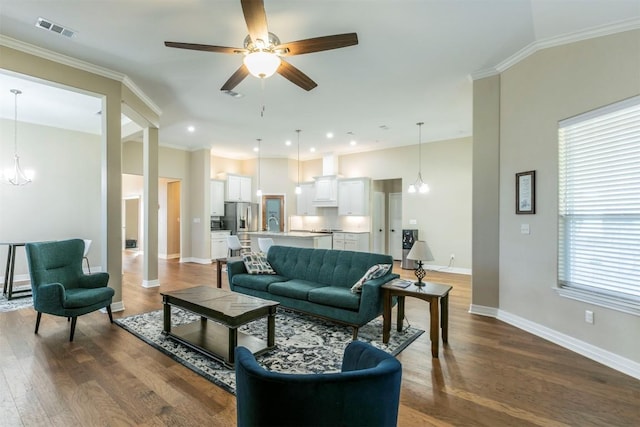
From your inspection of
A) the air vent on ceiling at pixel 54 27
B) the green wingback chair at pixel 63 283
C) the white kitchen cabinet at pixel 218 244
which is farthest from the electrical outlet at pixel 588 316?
the white kitchen cabinet at pixel 218 244

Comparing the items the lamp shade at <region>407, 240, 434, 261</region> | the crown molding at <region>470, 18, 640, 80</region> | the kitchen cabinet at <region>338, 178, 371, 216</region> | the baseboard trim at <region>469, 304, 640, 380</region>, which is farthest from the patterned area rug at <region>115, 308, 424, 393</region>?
the kitchen cabinet at <region>338, 178, 371, 216</region>

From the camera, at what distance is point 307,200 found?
946 cm

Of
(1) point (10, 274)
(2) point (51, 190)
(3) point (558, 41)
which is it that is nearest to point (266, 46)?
(3) point (558, 41)

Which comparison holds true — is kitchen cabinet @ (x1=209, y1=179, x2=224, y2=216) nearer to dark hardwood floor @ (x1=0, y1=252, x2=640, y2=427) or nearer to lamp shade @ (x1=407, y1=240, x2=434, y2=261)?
dark hardwood floor @ (x1=0, y1=252, x2=640, y2=427)

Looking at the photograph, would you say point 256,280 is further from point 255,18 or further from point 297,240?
point 255,18

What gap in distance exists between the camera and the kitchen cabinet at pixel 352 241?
8.09 metres

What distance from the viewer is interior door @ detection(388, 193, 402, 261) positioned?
883 centimetres

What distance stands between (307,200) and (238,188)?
2.14m

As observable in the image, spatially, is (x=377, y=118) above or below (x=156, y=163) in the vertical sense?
above

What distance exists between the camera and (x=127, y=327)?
11.6 feet

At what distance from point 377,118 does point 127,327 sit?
5.19 m

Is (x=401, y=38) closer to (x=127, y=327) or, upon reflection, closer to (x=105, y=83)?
(x=105, y=83)

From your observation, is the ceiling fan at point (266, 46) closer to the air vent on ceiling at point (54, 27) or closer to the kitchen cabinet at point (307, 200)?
the air vent on ceiling at point (54, 27)

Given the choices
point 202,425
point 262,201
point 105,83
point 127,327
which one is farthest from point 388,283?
point 262,201
